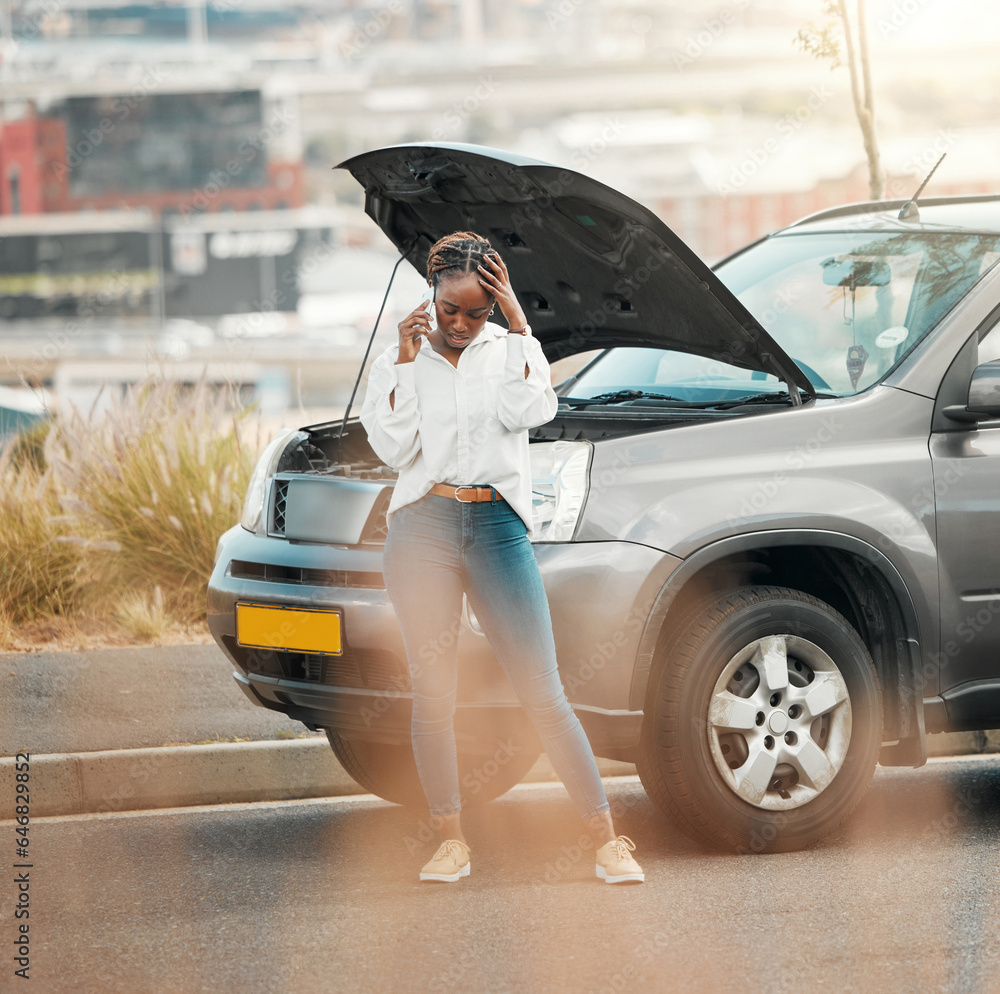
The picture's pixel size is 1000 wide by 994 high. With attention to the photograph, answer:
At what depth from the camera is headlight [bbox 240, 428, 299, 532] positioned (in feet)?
15.8

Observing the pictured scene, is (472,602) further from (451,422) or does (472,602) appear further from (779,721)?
(779,721)

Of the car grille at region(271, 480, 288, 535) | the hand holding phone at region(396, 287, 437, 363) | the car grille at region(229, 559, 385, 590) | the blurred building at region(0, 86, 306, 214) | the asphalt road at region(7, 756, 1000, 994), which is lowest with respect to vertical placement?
the asphalt road at region(7, 756, 1000, 994)

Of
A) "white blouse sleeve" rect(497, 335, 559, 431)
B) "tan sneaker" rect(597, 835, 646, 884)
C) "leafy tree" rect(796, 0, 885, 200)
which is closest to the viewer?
"white blouse sleeve" rect(497, 335, 559, 431)

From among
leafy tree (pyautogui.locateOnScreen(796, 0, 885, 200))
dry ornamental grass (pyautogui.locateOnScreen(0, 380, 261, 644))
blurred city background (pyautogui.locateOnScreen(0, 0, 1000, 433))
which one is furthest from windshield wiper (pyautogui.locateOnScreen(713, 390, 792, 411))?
blurred city background (pyautogui.locateOnScreen(0, 0, 1000, 433))

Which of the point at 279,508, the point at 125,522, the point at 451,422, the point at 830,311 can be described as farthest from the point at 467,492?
the point at 125,522

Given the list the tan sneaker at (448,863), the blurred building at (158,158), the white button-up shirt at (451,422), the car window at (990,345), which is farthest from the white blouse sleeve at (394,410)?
the blurred building at (158,158)

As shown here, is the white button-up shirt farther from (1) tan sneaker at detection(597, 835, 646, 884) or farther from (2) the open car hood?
(1) tan sneaker at detection(597, 835, 646, 884)

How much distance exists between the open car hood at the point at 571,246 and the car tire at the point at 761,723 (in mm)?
706

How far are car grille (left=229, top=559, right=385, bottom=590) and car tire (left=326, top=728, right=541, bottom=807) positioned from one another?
0.74 metres

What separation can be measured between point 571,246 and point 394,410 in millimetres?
1027

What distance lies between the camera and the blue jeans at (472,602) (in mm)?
3965

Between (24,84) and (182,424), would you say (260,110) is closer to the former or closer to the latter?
(24,84)

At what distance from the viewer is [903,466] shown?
14.6 ft

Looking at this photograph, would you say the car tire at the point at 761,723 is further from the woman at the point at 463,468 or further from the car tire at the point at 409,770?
the car tire at the point at 409,770
